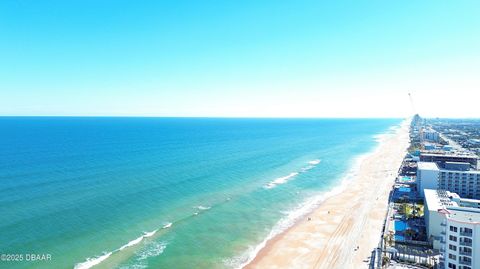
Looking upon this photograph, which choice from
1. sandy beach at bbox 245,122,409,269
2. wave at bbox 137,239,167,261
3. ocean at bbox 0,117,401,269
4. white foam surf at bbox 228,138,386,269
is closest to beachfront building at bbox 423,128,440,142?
ocean at bbox 0,117,401,269

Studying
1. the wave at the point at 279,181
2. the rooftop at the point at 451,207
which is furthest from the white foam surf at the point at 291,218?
the rooftop at the point at 451,207

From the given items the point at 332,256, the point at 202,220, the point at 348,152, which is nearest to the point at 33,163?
the point at 202,220

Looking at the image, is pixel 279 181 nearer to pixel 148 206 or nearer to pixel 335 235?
pixel 335 235

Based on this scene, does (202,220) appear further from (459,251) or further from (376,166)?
(376,166)

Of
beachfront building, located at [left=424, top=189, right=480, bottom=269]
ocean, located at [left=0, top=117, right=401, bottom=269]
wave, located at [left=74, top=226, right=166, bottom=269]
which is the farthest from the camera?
ocean, located at [left=0, top=117, right=401, bottom=269]

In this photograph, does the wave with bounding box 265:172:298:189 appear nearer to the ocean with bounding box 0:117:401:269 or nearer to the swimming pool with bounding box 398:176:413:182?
the ocean with bounding box 0:117:401:269

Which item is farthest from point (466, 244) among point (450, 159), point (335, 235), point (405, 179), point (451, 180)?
point (450, 159)
